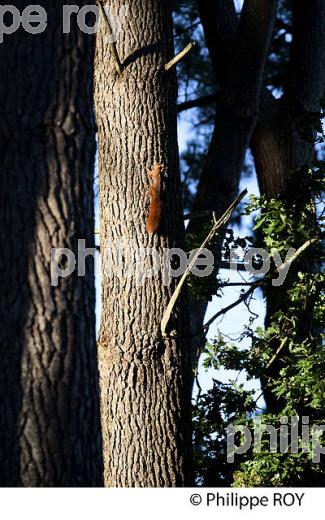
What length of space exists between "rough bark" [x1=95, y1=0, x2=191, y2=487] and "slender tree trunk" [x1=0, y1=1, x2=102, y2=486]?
1.23 metres

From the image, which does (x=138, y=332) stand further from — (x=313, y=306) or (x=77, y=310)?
(x=313, y=306)

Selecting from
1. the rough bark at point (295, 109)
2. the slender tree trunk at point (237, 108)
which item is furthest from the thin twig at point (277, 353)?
the rough bark at point (295, 109)

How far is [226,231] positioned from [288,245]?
47 centimetres

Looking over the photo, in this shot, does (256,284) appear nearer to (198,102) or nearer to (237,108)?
(237,108)

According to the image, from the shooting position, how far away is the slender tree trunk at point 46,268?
3.76 metres

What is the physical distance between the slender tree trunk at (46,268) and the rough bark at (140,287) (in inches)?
48.6

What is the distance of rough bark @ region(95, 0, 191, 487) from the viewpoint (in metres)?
5.17

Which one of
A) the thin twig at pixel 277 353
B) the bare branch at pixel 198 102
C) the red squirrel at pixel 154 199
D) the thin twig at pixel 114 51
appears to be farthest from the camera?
the bare branch at pixel 198 102

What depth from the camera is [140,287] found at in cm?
527

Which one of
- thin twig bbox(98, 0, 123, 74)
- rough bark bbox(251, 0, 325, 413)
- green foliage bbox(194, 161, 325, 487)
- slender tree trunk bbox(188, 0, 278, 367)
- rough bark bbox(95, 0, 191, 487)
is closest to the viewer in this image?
rough bark bbox(95, 0, 191, 487)

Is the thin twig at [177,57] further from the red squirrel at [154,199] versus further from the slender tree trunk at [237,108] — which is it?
the slender tree trunk at [237,108]

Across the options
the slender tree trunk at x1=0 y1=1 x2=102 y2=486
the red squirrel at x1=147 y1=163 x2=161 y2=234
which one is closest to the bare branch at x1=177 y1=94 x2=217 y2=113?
the red squirrel at x1=147 y1=163 x2=161 y2=234

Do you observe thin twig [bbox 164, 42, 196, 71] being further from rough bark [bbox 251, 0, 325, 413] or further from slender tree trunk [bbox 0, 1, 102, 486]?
rough bark [bbox 251, 0, 325, 413]
